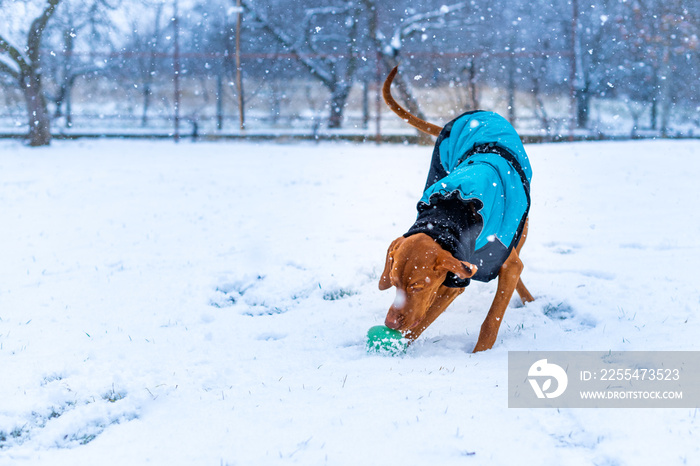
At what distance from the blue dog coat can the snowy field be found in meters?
0.49

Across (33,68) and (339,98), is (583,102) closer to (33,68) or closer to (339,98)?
(339,98)

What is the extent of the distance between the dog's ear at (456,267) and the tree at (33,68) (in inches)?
446

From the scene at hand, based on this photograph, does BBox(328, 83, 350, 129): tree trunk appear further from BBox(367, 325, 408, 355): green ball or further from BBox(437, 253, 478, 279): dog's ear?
BBox(437, 253, 478, 279): dog's ear

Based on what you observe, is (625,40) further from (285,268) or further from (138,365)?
(138,365)

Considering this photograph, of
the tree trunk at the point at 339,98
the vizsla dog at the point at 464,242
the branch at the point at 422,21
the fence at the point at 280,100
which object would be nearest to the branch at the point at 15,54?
the fence at the point at 280,100

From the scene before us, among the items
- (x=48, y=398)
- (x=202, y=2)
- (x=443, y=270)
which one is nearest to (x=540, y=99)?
(x=202, y=2)

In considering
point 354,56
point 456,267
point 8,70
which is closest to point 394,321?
point 456,267

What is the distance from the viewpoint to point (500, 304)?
8.82ft

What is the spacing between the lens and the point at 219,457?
5.87 ft

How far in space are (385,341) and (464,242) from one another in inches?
21.9

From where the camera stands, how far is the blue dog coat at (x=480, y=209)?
2.41 meters

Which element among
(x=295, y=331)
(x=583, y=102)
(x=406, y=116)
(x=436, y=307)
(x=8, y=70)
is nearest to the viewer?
(x=436, y=307)

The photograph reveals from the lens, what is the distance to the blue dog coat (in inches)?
94.7

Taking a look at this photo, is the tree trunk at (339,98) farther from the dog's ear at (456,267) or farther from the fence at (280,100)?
Answer: the dog's ear at (456,267)
